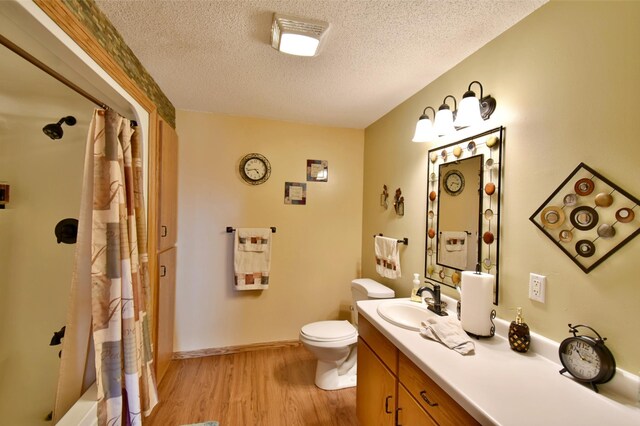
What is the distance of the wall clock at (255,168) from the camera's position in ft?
8.44

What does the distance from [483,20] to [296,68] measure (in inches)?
40.6

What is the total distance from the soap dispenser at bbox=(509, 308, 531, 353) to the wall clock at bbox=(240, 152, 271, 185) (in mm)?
2218

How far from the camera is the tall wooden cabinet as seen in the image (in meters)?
1.92

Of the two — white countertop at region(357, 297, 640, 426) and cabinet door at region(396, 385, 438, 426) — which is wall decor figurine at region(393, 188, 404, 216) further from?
cabinet door at region(396, 385, 438, 426)

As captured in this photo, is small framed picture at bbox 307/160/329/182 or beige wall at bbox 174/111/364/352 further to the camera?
small framed picture at bbox 307/160/329/182

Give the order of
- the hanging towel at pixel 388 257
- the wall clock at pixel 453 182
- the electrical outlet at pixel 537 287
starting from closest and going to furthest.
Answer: the electrical outlet at pixel 537 287
the wall clock at pixel 453 182
the hanging towel at pixel 388 257

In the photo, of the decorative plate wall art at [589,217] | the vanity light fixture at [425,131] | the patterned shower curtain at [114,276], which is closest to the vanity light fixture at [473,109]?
the vanity light fixture at [425,131]

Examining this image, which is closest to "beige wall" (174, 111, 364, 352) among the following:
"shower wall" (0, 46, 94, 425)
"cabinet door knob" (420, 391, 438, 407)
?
"shower wall" (0, 46, 94, 425)

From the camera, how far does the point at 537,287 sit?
1.11 m

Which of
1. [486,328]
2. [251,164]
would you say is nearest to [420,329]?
[486,328]

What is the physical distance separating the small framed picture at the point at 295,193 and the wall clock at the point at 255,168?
24cm

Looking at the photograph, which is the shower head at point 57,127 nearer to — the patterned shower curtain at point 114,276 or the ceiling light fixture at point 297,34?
the patterned shower curtain at point 114,276

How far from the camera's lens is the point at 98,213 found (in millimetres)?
1076

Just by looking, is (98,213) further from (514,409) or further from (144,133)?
(514,409)
